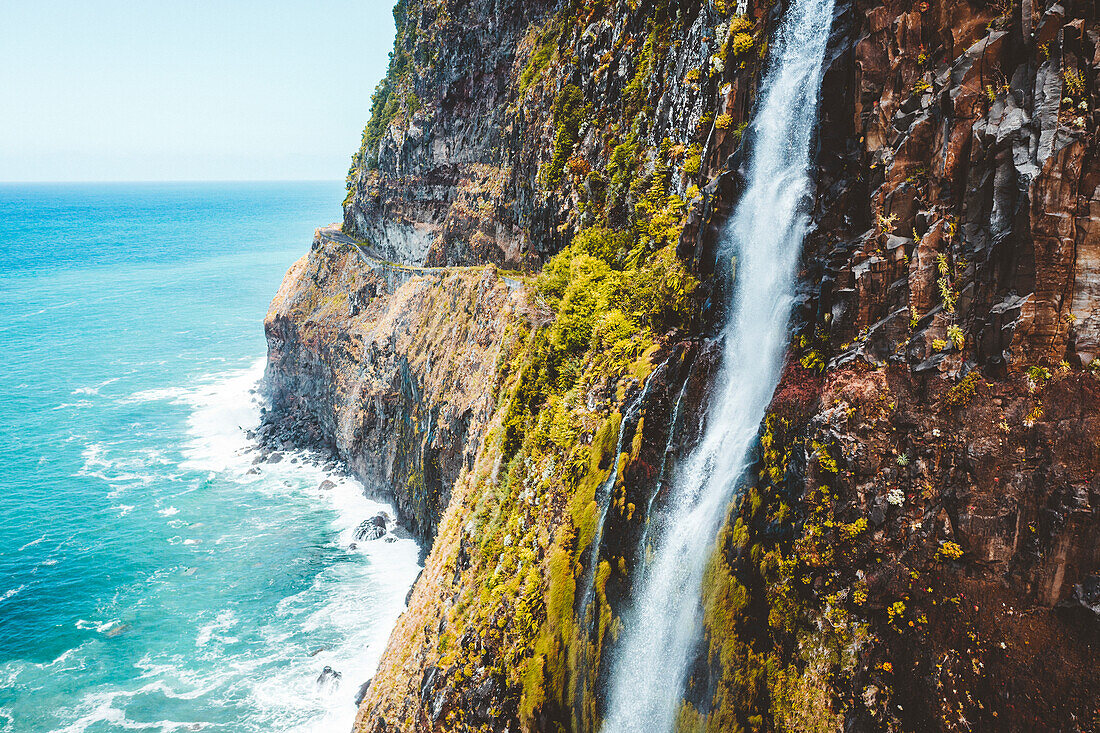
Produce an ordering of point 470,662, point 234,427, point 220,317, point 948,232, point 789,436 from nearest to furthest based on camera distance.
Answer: point 948,232, point 789,436, point 470,662, point 234,427, point 220,317

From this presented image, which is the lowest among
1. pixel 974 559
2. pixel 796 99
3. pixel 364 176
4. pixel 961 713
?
pixel 961 713

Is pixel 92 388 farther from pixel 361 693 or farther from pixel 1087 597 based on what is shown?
pixel 1087 597

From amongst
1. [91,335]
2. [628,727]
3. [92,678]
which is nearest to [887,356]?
[628,727]

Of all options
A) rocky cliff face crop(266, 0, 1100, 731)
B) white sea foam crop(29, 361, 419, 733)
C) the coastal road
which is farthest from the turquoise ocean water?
the coastal road

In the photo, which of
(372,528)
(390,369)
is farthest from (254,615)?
(390,369)

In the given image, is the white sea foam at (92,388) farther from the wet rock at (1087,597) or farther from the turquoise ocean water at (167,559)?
the wet rock at (1087,597)

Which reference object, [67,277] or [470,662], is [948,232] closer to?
[470,662]

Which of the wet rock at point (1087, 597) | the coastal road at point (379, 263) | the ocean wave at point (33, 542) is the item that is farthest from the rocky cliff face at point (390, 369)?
the wet rock at point (1087, 597)

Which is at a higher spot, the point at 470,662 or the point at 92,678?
the point at 470,662
